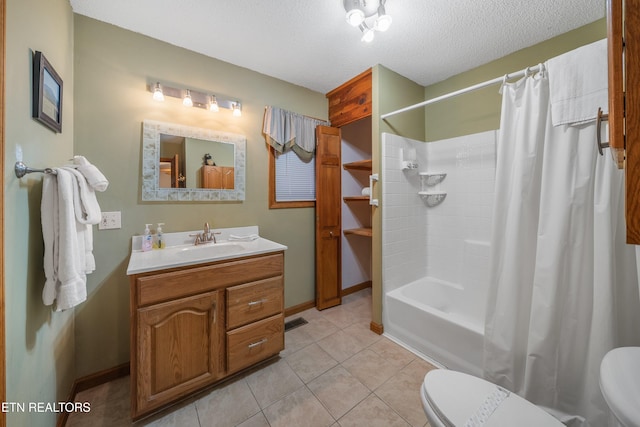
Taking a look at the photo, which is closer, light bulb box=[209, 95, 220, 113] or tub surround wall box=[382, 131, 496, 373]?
light bulb box=[209, 95, 220, 113]

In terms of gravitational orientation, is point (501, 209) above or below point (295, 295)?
above

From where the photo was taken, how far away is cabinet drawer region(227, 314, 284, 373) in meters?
1.52

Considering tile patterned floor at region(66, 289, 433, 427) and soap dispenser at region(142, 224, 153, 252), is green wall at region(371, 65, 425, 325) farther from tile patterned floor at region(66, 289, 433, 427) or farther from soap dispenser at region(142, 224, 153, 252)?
soap dispenser at region(142, 224, 153, 252)

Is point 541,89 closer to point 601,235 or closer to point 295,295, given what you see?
point 601,235

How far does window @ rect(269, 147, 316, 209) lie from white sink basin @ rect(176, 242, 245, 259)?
0.57m

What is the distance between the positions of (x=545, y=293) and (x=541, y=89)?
111cm

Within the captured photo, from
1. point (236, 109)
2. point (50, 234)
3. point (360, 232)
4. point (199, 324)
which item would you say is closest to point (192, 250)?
point (199, 324)

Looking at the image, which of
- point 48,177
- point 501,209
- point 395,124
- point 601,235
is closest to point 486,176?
point 501,209

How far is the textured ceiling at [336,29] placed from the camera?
4.75ft

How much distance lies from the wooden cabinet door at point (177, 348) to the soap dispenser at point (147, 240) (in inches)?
A: 21.8

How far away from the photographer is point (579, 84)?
3.87 feet

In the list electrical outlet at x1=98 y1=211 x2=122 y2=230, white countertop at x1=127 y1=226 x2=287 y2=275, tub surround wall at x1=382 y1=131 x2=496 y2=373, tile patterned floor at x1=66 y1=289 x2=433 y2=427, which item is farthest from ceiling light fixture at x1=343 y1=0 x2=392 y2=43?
tile patterned floor at x1=66 y1=289 x2=433 y2=427

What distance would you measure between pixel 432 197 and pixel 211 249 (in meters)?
2.08

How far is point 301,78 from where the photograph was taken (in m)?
2.29
